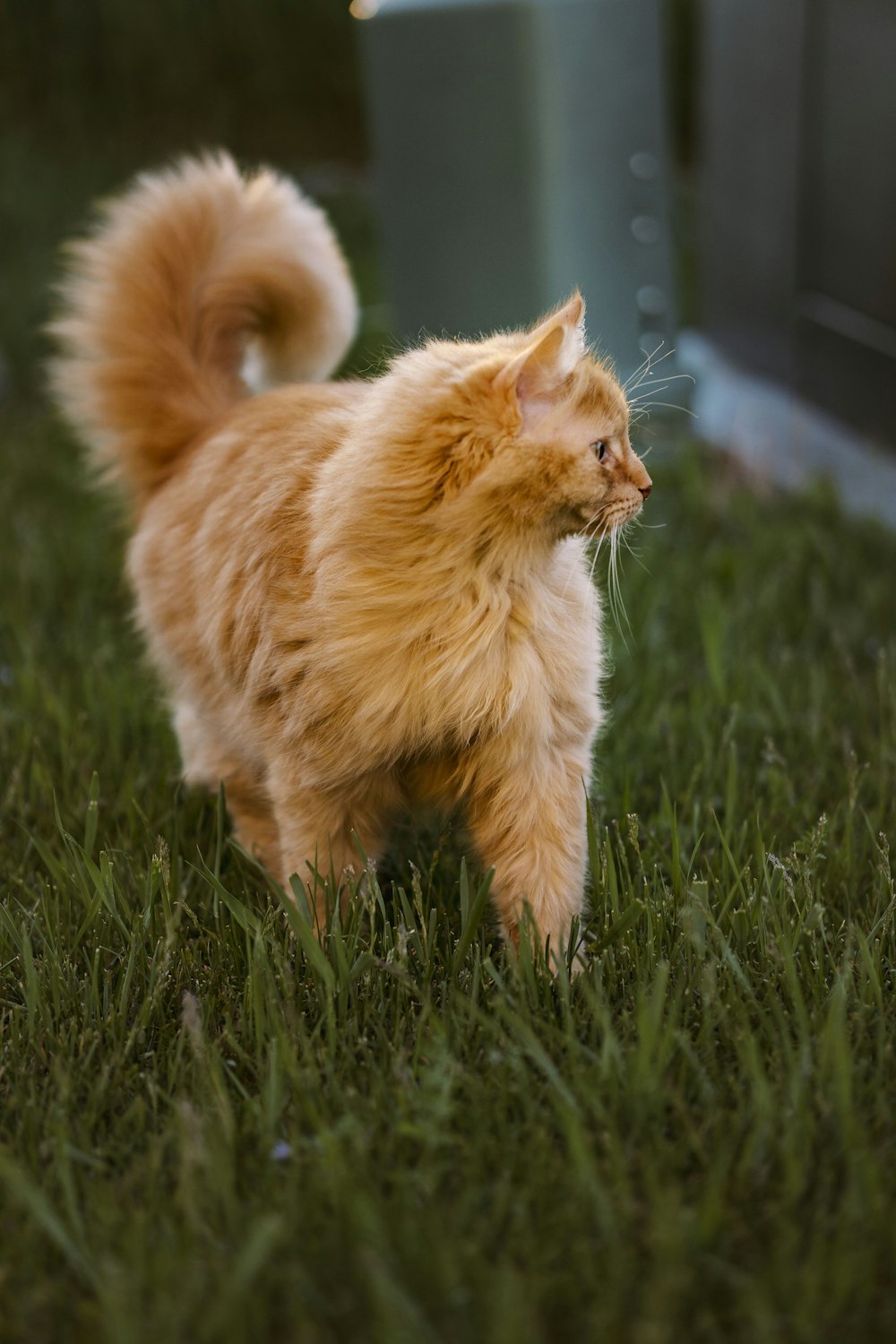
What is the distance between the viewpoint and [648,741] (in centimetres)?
267

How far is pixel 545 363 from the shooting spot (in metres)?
1.67

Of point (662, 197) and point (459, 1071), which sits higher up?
point (662, 197)

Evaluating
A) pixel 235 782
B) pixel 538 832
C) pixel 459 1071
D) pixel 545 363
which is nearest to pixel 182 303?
pixel 235 782

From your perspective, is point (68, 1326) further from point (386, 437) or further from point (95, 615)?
point (95, 615)

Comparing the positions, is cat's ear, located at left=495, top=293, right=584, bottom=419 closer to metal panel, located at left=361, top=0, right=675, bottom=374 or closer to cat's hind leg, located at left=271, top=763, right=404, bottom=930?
cat's hind leg, located at left=271, top=763, right=404, bottom=930

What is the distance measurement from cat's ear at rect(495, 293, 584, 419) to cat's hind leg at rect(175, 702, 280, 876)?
0.92 meters

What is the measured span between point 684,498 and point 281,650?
8.17 feet

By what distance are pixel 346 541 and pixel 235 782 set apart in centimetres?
73

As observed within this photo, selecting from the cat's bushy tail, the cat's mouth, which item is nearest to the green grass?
the cat's mouth

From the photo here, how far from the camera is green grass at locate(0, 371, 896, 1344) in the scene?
1.33 meters

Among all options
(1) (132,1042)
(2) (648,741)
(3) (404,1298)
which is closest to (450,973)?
(1) (132,1042)

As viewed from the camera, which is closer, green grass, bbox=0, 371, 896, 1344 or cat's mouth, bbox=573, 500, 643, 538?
green grass, bbox=0, 371, 896, 1344

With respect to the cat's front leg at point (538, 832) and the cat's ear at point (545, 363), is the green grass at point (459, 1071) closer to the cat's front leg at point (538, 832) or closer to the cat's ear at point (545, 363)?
the cat's front leg at point (538, 832)

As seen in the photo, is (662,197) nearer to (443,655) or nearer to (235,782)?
(235,782)
